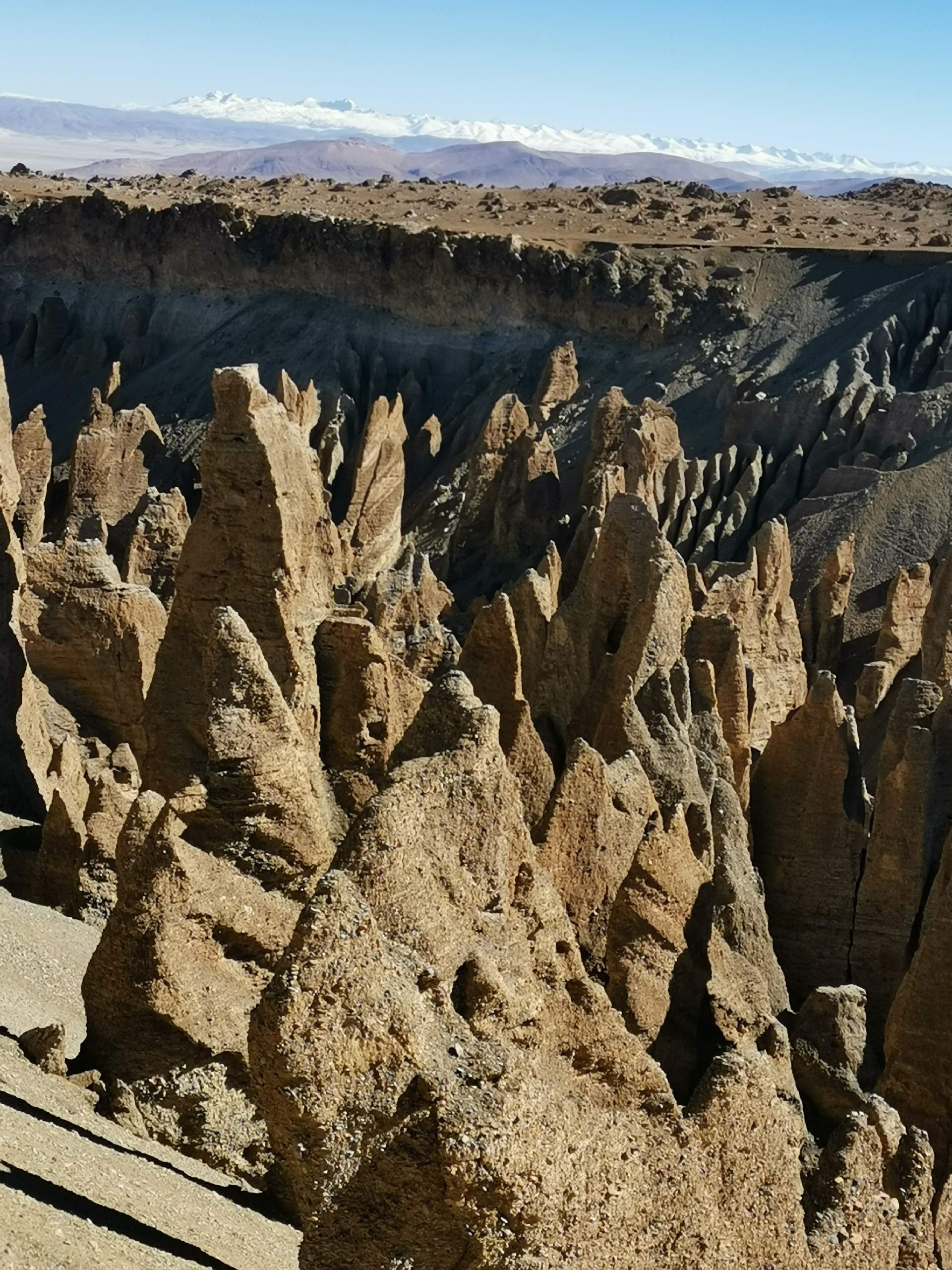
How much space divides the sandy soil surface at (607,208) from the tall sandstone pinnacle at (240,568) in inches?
1778

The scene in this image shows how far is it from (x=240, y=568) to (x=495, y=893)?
6402 mm

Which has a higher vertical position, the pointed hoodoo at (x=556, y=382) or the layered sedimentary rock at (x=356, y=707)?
the pointed hoodoo at (x=556, y=382)

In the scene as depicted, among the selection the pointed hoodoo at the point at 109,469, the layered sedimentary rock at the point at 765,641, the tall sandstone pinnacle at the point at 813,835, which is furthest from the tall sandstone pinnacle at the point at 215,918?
the pointed hoodoo at the point at 109,469

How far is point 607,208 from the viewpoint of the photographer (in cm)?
7050

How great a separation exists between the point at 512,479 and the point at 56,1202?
33.5m

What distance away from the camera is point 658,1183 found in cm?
761

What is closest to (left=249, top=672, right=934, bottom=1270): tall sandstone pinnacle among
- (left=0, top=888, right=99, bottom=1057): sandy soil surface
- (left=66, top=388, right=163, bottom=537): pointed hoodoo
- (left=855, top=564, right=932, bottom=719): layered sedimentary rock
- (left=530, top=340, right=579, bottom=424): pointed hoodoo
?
(left=0, top=888, right=99, bottom=1057): sandy soil surface

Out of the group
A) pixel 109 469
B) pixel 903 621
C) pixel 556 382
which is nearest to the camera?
pixel 903 621

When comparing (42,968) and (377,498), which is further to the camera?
(377,498)

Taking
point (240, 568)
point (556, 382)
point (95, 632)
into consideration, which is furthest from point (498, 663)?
point (556, 382)

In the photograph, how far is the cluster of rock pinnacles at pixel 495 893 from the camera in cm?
702

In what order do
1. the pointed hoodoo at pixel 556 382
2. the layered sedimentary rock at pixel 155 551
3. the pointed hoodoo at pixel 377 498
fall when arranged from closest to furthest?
the layered sedimentary rock at pixel 155 551, the pointed hoodoo at pixel 377 498, the pointed hoodoo at pixel 556 382

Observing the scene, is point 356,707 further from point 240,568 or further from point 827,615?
point 827,615

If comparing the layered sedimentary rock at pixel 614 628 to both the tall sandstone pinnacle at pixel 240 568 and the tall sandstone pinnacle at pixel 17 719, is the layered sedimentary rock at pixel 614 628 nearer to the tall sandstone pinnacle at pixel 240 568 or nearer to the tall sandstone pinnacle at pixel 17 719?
the tall sandstone pinnacle at pixel 240 568
